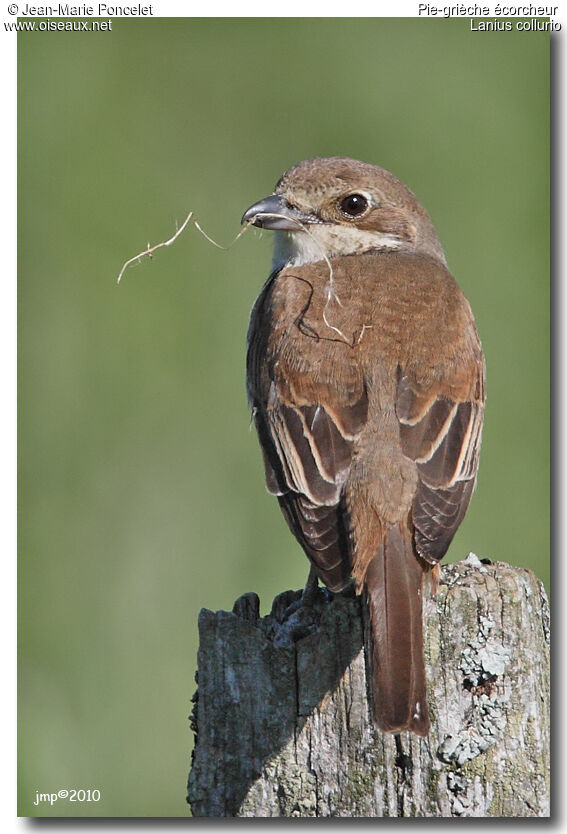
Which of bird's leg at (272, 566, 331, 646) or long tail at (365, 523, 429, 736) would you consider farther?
bird's leg at (272, 566, 331, 646)

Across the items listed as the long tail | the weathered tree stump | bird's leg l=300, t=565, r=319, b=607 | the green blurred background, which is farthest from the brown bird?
the green blurred background

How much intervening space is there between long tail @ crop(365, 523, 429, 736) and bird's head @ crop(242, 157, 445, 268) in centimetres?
193

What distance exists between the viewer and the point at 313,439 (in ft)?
15.5

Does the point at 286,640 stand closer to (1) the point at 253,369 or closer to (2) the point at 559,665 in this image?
(2) the point at 559,665

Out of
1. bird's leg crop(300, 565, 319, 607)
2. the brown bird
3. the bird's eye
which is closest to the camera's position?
the brown bird

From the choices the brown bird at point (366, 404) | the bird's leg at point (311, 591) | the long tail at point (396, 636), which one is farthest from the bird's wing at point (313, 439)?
the bird's leg at point (311, 591)

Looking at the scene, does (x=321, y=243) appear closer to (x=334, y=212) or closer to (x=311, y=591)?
(x=334, y=212)

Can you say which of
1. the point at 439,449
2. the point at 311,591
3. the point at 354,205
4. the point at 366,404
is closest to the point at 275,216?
the point at 354,205

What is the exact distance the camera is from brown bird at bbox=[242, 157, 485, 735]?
4285mm

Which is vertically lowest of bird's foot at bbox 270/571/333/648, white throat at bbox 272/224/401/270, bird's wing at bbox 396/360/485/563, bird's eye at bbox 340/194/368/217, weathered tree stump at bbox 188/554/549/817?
weathered tree stump at bbox 188/554/549/817

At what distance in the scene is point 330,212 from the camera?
19.5 feet

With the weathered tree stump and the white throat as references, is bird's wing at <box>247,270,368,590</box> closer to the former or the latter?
the weathered tree stump

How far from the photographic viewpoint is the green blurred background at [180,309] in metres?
5.68

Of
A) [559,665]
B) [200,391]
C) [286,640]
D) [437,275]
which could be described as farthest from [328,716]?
[200,391]
